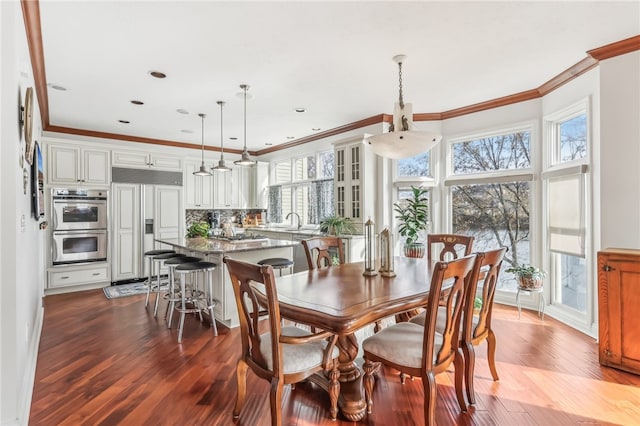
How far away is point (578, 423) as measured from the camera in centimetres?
198

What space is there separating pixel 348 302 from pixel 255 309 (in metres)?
0.50

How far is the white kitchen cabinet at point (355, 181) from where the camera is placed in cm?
500

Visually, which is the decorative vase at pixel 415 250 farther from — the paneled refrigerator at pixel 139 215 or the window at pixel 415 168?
the paneled refrigerator at pixel 139 215

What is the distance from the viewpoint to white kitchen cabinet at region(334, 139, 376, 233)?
5.00m

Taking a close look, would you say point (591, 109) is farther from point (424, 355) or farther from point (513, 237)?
point (424, 355)

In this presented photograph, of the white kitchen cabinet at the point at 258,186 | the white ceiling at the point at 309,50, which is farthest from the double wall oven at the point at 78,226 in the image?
the white kitchen cabinet at the point at 258,186

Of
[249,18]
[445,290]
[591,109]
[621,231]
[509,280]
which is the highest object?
[249,18]

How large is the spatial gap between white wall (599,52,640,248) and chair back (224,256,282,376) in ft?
10.4

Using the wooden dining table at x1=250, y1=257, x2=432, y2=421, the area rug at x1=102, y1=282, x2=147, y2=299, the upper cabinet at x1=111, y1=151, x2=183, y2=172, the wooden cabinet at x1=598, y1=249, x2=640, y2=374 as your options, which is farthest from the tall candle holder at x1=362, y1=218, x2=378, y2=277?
the upper cabinet at x1=111, y1=151, x2=183, y2=172

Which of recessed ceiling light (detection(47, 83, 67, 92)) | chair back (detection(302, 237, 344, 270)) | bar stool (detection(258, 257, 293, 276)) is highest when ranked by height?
recessed ceiling light (detection(47, 83, 67, 92))

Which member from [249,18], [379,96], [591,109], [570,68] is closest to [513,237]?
[591,109]

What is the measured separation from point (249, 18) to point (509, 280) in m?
4.40

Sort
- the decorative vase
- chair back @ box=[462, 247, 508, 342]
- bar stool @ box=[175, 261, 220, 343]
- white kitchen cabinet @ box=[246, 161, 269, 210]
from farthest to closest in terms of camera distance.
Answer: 1. white kitchen cabinet @ box=[246, 161, 269, 210]
2. the decorative vase
3. bar stool @ box=[175, 261, 220, 343]
4. chair back @ box=[462, 247, 508, 342]

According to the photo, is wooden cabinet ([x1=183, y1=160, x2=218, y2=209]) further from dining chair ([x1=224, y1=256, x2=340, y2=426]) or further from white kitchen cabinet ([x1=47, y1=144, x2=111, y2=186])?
dining chair ([x1=224, y1=256, x2=340, y2=426])
